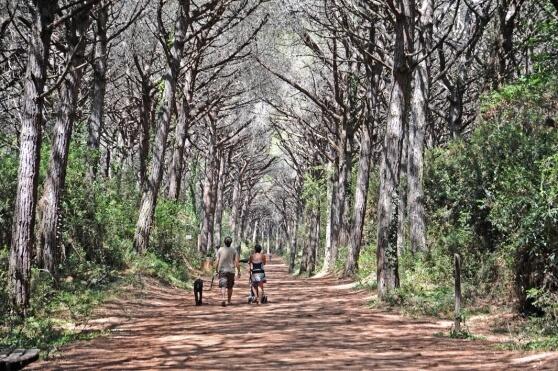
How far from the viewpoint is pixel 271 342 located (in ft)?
31.1

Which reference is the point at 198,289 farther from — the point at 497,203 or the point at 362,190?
the point at 362,190

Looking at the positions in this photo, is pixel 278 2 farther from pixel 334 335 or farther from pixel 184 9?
pixel 334 335

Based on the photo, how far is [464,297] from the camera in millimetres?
13586

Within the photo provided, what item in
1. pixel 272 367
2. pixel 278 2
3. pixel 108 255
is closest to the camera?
pixel 272 367

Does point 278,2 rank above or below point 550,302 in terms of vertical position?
above

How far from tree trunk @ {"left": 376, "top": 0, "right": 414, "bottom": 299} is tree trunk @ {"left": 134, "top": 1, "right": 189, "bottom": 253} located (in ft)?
28.2

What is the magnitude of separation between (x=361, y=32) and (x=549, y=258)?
53.5 ft

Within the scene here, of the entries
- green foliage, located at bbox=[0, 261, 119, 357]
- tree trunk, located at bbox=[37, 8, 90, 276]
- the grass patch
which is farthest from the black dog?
tree trunk, located at bbox=[37, 8, 90, 276]

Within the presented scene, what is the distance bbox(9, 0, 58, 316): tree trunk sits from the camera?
34.6 ft

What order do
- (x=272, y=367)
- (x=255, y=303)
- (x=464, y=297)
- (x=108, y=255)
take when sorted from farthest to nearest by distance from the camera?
(x=108, y=255)
(x=255, y=303)
(x=464, y=297)
(x=272, y=367)

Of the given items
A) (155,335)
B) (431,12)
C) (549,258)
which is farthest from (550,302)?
(431,12)

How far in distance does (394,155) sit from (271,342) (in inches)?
275

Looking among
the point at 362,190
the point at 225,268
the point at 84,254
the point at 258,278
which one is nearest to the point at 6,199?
the point at 84,254

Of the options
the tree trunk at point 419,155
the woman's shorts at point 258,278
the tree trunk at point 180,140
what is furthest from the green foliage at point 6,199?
the tree trunk at point 180,140
